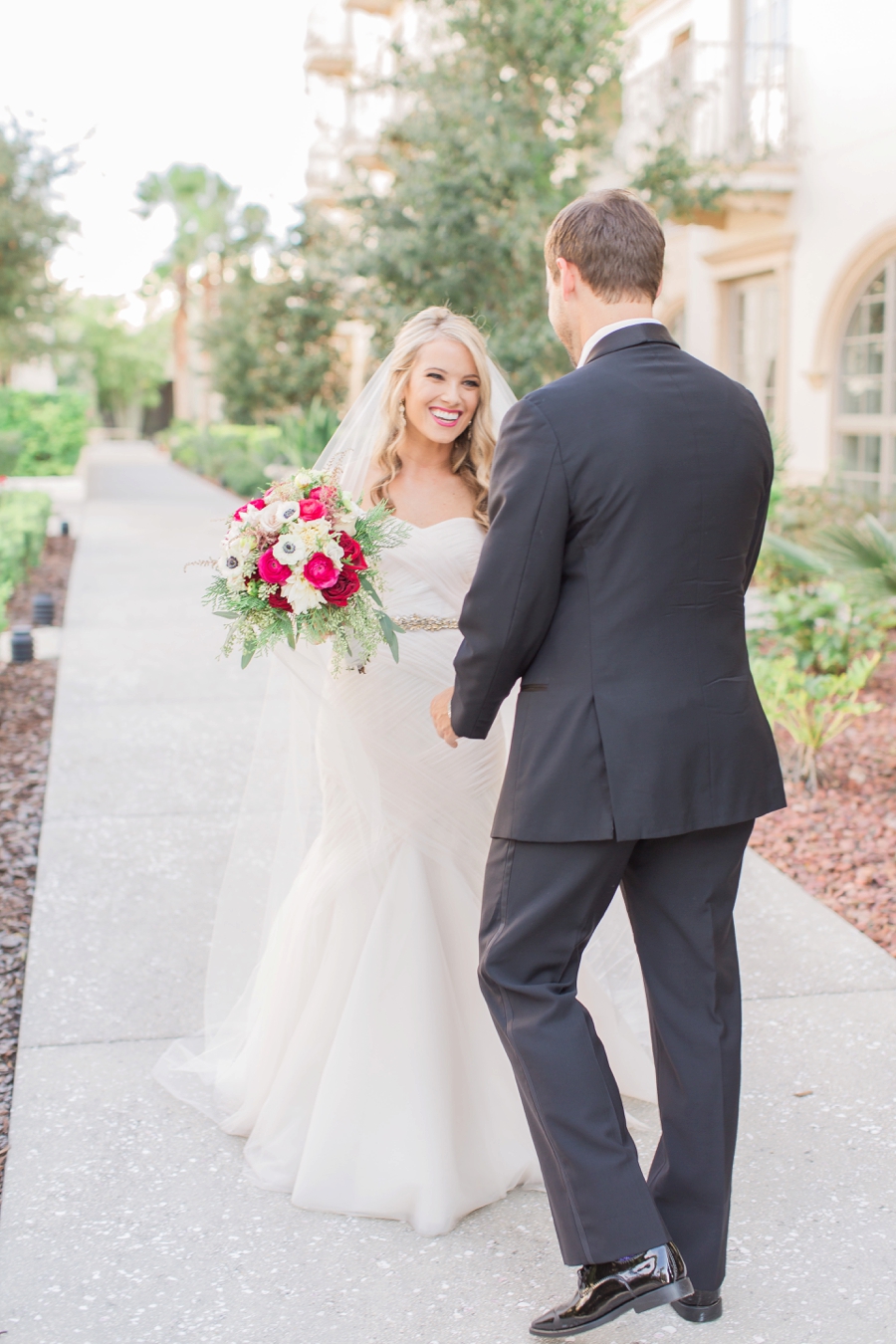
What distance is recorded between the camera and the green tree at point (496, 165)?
43.3ft

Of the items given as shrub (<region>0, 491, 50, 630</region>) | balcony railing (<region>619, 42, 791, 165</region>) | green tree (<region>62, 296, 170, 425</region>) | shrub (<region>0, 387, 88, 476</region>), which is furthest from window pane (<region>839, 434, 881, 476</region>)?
green tree (<region>62, 296, 170, 425</region>)

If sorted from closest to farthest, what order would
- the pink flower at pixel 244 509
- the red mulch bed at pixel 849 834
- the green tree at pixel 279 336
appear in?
the pink flower at pixel 244 509 < the red mulch bed at pixel 849 834 < the green tree at pixel 279 336

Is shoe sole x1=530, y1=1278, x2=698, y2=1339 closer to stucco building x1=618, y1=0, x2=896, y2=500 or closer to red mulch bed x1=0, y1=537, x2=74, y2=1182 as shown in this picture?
red mulch bed x1=0, y1=537, x2=74, y2=1182

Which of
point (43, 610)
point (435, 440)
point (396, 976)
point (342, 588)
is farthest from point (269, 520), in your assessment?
point (43, 610)

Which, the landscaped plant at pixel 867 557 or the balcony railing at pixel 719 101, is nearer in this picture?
the landscaped plant at pixel 867 557

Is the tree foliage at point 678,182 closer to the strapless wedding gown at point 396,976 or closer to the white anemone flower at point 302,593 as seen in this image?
the strapless wedding gown at point 396,976

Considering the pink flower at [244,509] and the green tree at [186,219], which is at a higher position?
the green tree at [186,219]

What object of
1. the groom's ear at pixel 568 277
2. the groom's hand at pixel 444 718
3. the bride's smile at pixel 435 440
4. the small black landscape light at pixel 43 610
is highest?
the groom's ear at pixel 568 277

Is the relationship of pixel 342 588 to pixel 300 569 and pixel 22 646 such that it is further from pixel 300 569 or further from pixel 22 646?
pixel 22 646

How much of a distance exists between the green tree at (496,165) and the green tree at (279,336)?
400 inches

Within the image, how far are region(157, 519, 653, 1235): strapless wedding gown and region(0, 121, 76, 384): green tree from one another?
1939 cm

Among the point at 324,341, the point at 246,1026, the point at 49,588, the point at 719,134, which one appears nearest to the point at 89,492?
the point at 324,341

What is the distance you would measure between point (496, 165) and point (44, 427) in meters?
13.0

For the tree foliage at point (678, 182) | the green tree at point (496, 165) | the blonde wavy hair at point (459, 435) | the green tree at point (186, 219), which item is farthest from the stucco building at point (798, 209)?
the green tree at point (186, 219)
